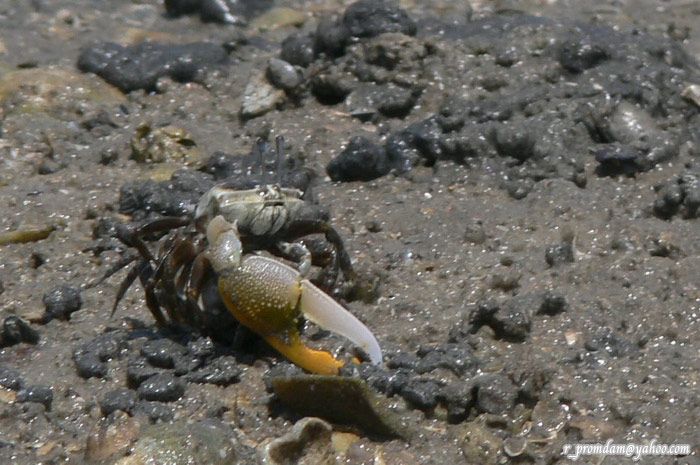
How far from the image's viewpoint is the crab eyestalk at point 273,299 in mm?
2969

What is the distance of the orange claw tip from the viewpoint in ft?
10.1

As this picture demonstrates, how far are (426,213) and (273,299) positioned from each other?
1261 mm

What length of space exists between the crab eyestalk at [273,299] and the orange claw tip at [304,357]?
1.4 inches

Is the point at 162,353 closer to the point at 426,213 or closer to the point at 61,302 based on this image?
the point at 61,302

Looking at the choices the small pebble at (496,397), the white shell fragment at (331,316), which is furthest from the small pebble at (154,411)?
the small pebble at (496,397)

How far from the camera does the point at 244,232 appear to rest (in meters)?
3.22

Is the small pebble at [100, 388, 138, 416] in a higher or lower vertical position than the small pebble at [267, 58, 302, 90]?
higher

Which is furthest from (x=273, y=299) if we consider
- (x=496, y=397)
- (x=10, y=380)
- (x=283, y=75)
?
(x=283, y=75)

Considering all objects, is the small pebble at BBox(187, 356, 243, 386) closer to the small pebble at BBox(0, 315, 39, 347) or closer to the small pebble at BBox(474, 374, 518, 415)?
the small pebble at BBox(0, 315, 39, 347)

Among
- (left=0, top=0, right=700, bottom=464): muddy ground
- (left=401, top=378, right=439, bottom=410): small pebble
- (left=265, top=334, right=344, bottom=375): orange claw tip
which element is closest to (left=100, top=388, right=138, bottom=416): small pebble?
(left=0, top=0, right=700, bottom=464): muddy ground

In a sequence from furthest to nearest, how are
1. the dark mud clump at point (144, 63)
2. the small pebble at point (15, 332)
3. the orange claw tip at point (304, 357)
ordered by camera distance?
the dark mud clump at point (144, 63)
the small pebble at point (15, 332)
the orange claw tip at point (304, 357)

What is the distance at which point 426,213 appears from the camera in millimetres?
4113

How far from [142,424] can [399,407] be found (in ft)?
2.21

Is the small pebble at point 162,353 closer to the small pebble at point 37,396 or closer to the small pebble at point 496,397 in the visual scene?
the small pebble at point 37,396
